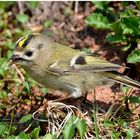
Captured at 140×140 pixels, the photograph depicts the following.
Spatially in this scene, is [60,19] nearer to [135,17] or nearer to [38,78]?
[135,17]

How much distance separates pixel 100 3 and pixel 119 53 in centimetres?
61

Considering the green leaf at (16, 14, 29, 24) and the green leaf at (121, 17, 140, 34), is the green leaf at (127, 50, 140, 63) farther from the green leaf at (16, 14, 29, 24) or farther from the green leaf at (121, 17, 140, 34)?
the green leaf at (16, 14, 29, 24)

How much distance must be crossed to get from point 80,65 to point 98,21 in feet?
3.12

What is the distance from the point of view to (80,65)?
181 inches

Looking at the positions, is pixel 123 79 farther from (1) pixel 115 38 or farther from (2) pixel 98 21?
(2) pixel 98 21

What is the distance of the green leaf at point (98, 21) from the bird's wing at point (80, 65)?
2.45 ft

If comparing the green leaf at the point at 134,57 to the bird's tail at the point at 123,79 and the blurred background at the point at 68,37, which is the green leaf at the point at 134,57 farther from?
the bird's tail at the point at 123,79

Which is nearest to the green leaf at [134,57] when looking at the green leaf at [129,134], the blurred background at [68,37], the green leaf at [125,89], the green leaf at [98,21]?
the blurred background at [68,37]

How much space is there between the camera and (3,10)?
6.63 metres

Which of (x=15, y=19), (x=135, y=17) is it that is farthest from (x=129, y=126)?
(x=15, y=19)

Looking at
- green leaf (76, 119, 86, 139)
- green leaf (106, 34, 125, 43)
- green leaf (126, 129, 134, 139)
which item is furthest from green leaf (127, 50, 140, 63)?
green leaf (76, 119, 86, 139)

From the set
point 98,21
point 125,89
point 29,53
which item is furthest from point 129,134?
point 98,21

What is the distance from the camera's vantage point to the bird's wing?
4516 mm

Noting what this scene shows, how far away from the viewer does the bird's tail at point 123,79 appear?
4.50m
